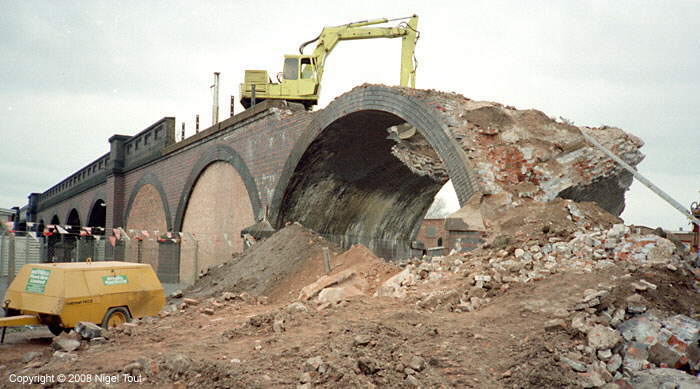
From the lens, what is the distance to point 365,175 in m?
13.1

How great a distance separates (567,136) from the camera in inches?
318

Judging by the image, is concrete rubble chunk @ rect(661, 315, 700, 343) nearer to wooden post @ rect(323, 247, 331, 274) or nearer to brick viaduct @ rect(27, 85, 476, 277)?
brick viaduct @ rect(27, 85, 476, 277)

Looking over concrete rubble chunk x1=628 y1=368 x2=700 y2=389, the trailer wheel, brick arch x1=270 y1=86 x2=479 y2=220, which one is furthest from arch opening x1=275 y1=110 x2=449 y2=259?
concrete rubble chunk x1=628 y1=368 x2=700 y2=389

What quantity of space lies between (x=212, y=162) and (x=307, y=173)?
15.0 feet

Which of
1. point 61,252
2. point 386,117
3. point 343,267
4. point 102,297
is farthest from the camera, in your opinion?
point 61,252

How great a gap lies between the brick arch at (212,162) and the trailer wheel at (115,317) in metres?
5.06

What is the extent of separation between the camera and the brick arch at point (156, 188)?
709 inches

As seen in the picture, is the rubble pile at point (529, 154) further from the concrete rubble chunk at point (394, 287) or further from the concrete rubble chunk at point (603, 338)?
the concrete rubble chunk at point (603, 338)

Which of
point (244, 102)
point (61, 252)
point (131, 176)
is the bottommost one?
point (61, 252)

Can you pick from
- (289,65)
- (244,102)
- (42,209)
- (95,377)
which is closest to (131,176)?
(244,102)

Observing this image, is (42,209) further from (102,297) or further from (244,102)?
(102,297)

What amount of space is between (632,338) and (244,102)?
51.3ft

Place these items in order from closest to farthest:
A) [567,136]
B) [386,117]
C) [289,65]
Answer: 1. [567,136]
2. [386,117]
3. [289,65]

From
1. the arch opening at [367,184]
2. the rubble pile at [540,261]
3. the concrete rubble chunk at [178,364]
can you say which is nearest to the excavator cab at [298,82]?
the arch opening at [367,184]
